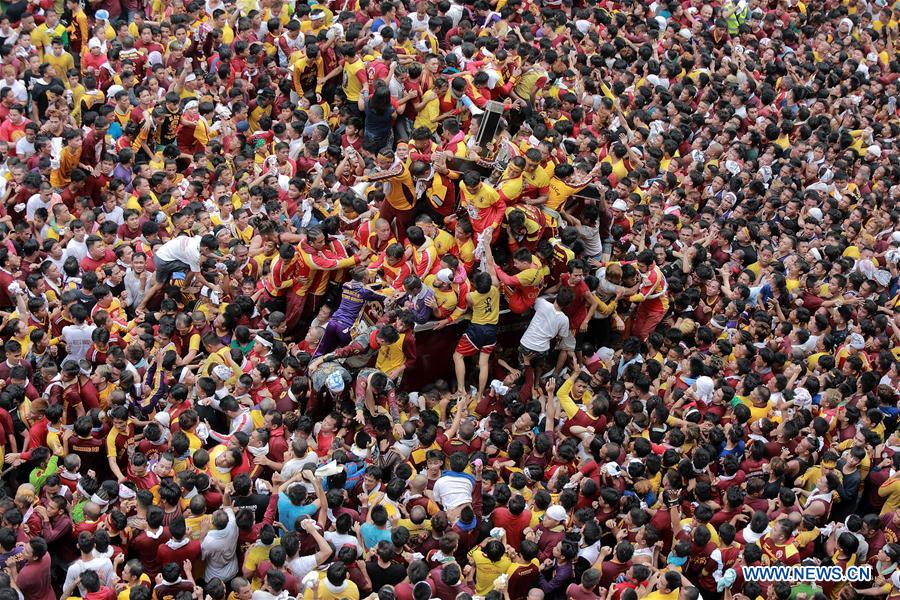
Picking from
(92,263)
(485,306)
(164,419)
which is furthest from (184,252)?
(485,306)

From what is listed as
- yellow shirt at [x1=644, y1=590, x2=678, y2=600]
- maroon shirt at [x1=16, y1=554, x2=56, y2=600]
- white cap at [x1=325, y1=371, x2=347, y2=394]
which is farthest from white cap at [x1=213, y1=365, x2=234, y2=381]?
yellow shirt at [x1=644, y1=590, x2=678, y2=600]

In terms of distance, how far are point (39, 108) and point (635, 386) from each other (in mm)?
8843

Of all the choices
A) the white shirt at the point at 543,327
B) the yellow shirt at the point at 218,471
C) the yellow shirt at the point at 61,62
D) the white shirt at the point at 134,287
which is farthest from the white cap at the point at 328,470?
the yellow shirt at the point at 61,62

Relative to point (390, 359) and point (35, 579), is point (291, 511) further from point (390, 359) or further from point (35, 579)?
point (390, 359)

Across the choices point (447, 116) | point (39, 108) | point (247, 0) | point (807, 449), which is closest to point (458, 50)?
point (447, 116)

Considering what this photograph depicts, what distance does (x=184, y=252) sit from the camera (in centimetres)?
1323

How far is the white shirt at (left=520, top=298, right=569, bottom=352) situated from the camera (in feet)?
41.6

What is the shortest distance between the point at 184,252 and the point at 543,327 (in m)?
3.98

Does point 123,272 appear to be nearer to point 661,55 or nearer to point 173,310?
point 173,310

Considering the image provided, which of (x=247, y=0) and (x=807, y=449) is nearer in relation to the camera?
(x=807, y=449)

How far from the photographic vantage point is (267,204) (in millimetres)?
14102

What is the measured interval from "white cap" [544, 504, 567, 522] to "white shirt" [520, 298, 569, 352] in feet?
8.30

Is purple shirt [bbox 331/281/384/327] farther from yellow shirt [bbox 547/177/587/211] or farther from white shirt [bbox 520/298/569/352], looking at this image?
yellow shirt [bbox 547/177/587/211]

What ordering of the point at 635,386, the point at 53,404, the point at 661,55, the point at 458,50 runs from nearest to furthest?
1. the point at 53,404
2. the point at 635,386
3. the point at 458,50
4. the point at 661,55
